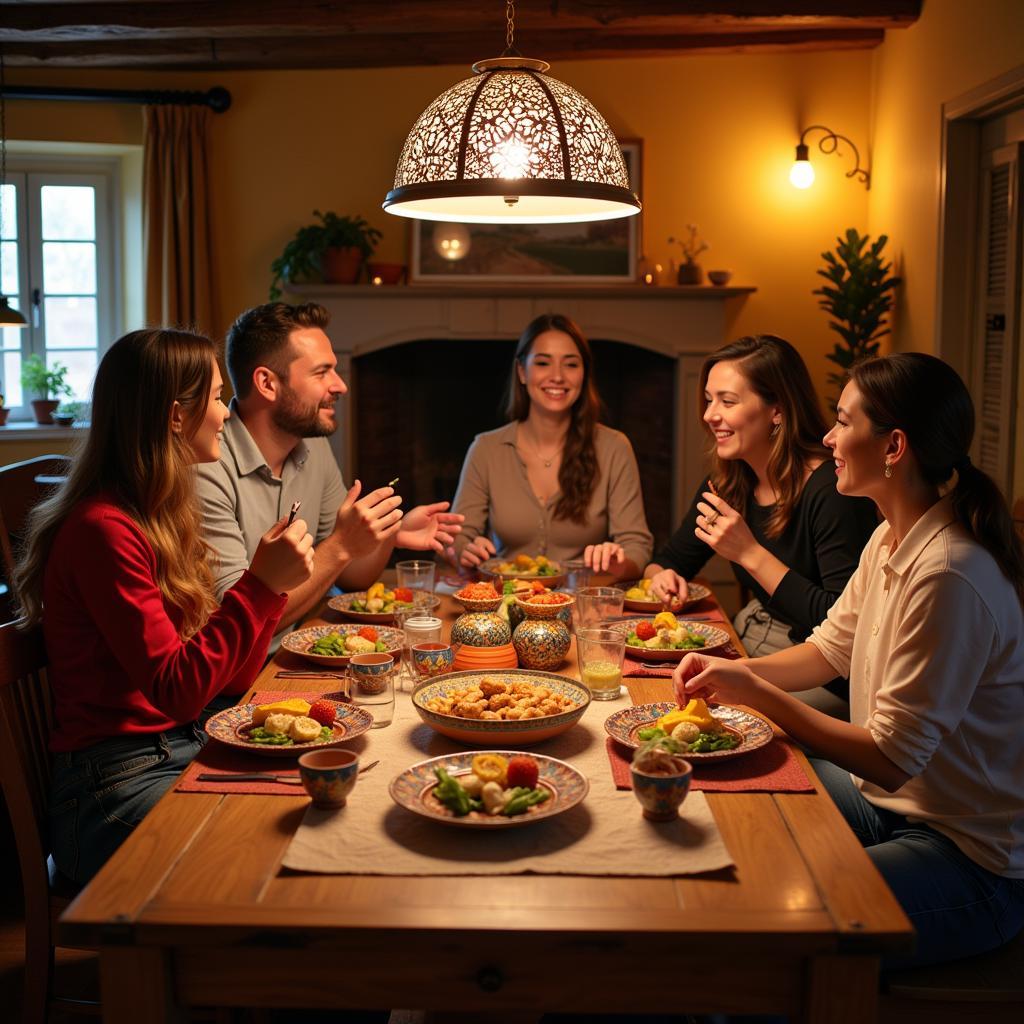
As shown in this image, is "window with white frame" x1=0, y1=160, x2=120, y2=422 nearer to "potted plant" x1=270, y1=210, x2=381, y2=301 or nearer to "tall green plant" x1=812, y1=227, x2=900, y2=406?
"potted plant" x1=270, y1=210, x2=381, y2=301

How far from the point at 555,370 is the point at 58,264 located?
12.0 feet

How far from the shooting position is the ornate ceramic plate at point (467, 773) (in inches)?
Result: 53.4

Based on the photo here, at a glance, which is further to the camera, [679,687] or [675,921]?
[679,687]

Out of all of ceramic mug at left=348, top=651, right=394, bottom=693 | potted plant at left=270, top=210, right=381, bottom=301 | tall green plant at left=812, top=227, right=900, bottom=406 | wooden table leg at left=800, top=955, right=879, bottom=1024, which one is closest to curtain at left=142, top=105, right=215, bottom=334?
potted plant at left=270, top=210, right=381, bottom=301

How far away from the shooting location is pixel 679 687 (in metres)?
1.79

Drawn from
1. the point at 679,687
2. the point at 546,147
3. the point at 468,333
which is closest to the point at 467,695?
the point at 679,687

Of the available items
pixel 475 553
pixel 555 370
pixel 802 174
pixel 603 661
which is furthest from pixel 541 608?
pixel 802 174

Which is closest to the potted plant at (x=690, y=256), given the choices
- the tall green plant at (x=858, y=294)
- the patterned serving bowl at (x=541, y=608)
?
the tall green plant at (x=858, y=294)

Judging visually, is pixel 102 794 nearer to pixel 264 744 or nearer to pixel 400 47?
pixel 264 744

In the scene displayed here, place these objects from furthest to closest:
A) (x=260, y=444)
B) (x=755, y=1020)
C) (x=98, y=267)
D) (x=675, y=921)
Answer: (x=98, y=267) < (x=260, y=444) < (x=755, y=1020) < (x=675, y=921)

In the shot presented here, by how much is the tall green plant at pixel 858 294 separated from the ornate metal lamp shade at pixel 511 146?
3.16 m

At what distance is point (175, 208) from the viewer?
18.1 ft

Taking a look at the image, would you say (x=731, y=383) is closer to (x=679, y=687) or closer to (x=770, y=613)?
(x=770, y=613)

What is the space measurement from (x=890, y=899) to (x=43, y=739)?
137cm
